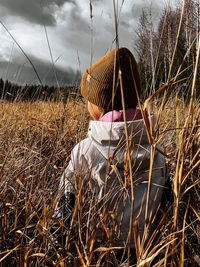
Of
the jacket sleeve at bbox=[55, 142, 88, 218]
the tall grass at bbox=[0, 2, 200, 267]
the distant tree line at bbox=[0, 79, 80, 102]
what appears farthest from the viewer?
the distant tree line at bbox=[0, 79, 80, 102]

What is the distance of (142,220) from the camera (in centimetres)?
95

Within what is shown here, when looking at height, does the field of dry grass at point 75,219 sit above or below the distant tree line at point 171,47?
below

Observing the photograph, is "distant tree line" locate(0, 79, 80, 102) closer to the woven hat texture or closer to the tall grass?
the woven hat texture

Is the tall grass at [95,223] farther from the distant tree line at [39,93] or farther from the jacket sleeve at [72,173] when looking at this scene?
the distant tree line at [39,93]

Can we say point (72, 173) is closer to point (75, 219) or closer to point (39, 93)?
point (75, 219)

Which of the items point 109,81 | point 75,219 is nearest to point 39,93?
point 109,81

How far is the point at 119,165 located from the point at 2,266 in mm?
493

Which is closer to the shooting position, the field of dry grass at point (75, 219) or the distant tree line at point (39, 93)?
the field of dry grass at point (75, 219)

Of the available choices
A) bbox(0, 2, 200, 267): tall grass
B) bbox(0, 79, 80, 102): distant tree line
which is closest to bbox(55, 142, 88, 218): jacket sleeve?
bbox(0, 2, 200, 267): tall grass

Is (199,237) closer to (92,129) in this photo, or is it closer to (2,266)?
(92,129)

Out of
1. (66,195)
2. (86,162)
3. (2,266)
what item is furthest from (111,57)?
(2,266)

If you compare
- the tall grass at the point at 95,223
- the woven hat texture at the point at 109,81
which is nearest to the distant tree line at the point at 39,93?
the woven hat texture at the point at 109,81

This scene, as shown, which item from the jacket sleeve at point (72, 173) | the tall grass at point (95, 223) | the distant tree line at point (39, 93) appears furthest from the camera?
the distant tree line at point (39, 93)

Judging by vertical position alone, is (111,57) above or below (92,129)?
above
